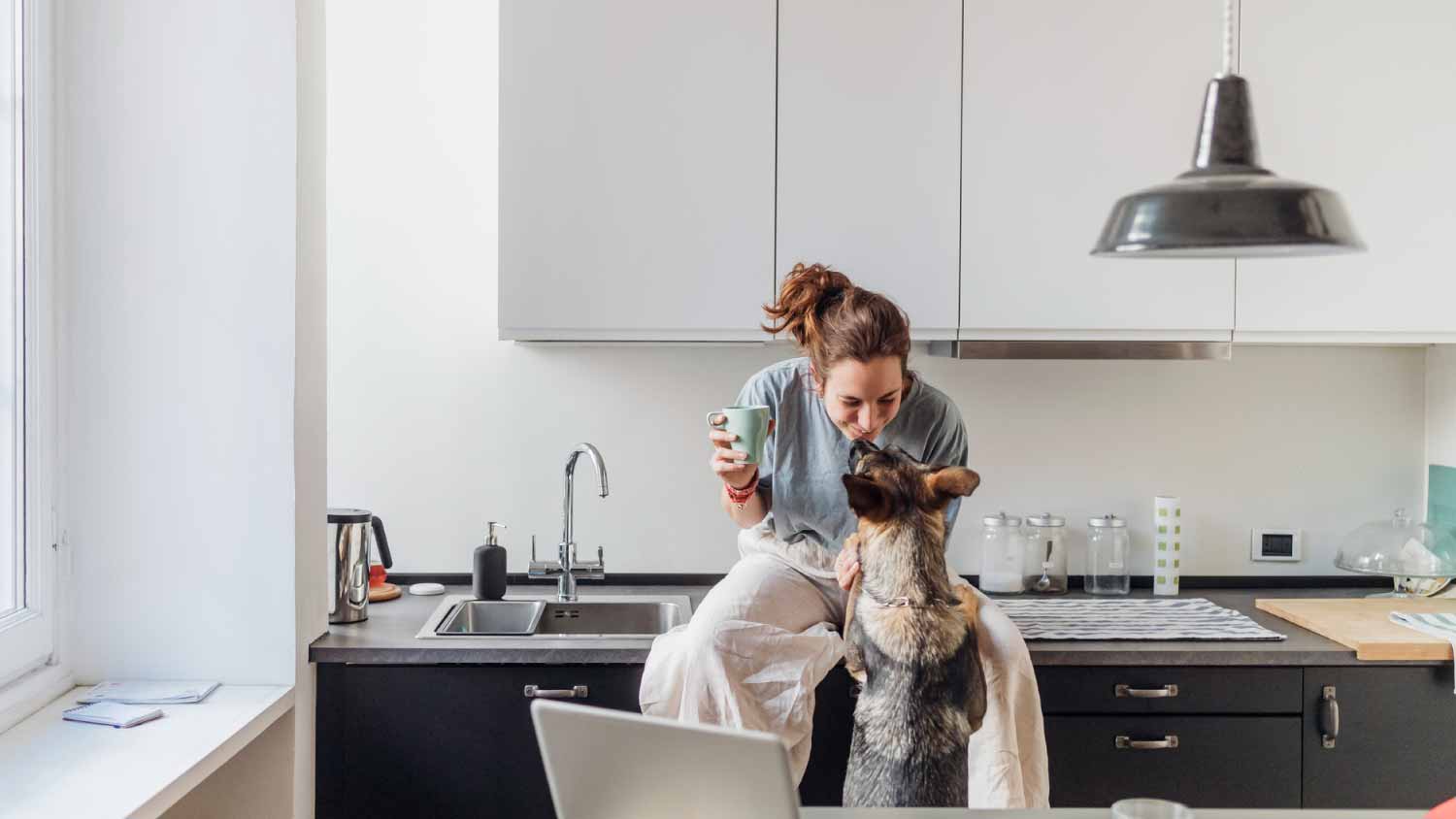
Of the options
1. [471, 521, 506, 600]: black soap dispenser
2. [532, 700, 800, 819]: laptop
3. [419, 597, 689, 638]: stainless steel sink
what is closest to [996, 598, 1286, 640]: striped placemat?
[419, 597, 689, 638]: stainless steel sink

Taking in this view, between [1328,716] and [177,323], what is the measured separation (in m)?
2.31

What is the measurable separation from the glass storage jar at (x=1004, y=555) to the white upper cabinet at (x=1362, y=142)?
0.68m

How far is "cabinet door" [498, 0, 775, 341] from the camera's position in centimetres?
262

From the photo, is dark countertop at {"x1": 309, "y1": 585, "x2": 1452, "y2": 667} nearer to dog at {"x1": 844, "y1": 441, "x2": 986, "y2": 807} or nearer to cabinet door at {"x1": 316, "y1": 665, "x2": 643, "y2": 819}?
cabinet door at {"x1": 316, "y1": 665, "x2": 643, "y2": 819}

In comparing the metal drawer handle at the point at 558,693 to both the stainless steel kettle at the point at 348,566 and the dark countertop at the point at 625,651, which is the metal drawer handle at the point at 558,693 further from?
the stainless steel kettle at the point at 348,566

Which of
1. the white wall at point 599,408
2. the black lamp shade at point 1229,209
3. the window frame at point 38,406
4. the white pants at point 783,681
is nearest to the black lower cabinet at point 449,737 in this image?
the white pants at point 783,681

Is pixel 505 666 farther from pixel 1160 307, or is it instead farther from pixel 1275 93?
pixel 1275 93

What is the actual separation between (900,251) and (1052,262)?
0.32 meters

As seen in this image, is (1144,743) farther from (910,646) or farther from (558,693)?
(558,693)

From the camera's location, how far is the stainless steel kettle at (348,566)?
260cm

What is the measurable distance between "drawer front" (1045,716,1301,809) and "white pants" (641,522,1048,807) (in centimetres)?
29

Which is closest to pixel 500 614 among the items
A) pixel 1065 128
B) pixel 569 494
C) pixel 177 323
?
pixel 569 494

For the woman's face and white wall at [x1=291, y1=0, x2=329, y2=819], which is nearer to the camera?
the woman's face

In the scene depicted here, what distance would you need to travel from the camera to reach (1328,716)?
97.3 inches
